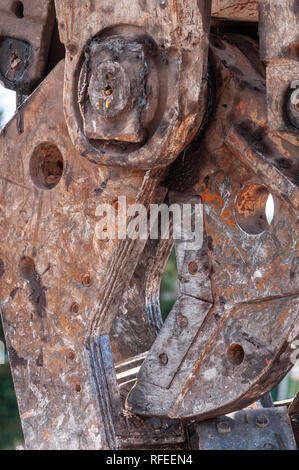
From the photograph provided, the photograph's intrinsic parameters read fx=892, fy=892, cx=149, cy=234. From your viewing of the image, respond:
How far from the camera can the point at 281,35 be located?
3.33 m

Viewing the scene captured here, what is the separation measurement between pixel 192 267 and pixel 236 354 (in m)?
0.45

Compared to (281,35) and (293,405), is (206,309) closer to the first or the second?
(293,405)

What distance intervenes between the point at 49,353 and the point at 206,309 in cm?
80

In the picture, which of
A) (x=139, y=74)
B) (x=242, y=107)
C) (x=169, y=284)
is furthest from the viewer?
(x=169, y=284)

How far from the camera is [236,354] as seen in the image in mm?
3840

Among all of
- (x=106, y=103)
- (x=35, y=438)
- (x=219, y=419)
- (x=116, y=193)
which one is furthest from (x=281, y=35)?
(x=35, y=438)

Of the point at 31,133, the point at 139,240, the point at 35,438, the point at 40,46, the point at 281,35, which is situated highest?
the point at 281,35

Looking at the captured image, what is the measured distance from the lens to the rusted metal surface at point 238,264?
364 centimetres

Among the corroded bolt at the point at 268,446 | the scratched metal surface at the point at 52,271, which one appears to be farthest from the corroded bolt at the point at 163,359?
the corroded bolt at the point at 268,446

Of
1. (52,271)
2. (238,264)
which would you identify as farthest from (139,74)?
(52,271)

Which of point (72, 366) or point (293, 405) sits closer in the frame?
point (72, 366)

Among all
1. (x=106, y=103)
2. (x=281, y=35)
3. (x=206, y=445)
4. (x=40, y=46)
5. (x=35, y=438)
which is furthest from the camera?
(x=40, y=46)

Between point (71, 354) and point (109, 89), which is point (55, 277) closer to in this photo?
point (71, 354)

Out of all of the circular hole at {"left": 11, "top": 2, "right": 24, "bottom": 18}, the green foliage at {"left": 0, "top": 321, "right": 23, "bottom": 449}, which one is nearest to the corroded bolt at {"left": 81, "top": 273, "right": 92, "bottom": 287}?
the circular hole at {"left": 11, "top": 2, "right": 24, "bottom": 18}
